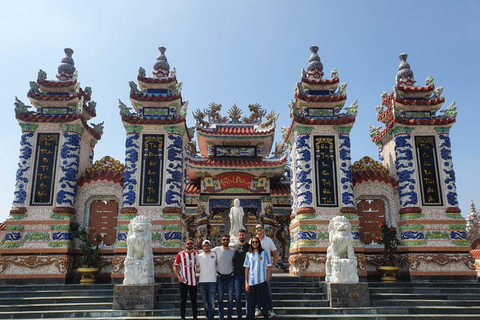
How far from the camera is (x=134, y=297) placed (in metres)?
8.57

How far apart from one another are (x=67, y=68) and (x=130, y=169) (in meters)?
4.90

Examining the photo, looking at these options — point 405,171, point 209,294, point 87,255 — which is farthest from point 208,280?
point 405,171

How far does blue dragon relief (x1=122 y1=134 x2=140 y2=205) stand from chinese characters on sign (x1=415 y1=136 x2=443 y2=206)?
363 inches

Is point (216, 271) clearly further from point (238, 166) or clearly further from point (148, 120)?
point (238, 166)

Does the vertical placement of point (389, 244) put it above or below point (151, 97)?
below

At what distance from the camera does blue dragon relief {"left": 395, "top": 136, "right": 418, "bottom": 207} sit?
12141 millimetres

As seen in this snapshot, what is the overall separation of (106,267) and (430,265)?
391 inches

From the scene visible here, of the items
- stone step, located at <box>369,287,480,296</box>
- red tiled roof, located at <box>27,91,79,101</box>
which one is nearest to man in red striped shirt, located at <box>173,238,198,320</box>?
stone step, located at <box>369,287,480,296</box>

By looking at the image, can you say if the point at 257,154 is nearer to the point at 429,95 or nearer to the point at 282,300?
the point at 429,95

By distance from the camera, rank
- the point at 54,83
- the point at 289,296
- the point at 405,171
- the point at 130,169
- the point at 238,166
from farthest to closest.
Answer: the point at 238,166 → the point at 54,83 → the point at 405,171 → the point at 130,169 → the point at 289,296

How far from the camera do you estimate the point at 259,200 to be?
1803cm

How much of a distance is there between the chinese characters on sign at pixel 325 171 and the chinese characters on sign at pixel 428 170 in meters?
2.87

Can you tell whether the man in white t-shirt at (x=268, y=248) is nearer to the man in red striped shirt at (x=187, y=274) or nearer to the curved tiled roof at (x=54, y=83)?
the man in red striped shirt at (x=187, y=274)

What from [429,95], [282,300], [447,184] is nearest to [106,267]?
[282,300]
